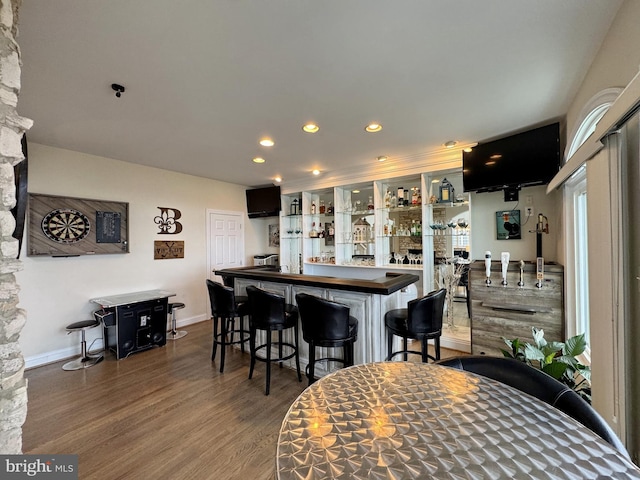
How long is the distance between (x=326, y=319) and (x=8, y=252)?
1.79 m

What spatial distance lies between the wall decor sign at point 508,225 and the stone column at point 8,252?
4188 mm

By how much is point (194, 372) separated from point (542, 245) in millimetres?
4292

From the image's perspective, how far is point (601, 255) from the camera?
56.5 inches

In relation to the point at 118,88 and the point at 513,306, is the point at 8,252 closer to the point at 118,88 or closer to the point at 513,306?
the point at 118,88

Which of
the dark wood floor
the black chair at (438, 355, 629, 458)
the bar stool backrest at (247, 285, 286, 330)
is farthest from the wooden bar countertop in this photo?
the dark wood floor

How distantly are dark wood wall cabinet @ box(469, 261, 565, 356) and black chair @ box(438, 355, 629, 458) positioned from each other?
2.00 meters

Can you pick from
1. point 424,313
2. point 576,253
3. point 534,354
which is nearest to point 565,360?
point 534,354

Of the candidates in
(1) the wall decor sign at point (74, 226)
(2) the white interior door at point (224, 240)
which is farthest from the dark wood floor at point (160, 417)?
(2) the white interior door at point (224, 240)

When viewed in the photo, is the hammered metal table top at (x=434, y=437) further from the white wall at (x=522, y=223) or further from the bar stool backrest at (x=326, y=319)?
the white wall at (x=522, y=223)

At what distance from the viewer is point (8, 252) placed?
1048 mm

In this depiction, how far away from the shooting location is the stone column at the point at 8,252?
3.37ft

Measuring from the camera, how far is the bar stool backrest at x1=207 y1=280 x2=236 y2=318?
9.22 ft

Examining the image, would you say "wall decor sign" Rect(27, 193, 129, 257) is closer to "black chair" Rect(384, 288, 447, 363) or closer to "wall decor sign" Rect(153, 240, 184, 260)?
"wall decor sign" Rect(153, 240, 184, 260)

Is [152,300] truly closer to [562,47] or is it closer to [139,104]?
[139,104]
